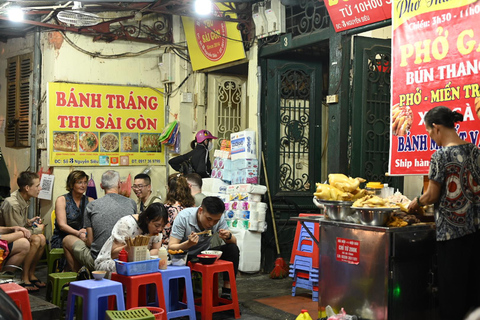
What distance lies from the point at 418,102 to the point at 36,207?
6.92 m

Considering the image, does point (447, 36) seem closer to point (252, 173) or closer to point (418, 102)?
point (418, 102)

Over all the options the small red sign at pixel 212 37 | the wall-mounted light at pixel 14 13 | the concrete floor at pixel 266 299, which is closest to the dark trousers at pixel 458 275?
the concrete floor at pixel 266 299

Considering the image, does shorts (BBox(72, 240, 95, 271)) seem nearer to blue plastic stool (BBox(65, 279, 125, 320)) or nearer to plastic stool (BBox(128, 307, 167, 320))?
blue plastic stool (BBox(65, 279, 125, 320))

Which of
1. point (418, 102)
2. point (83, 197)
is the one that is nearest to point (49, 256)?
point (83, 197)

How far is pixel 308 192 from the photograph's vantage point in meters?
8.99

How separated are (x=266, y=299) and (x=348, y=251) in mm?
2295

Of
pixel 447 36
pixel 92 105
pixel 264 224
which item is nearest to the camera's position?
pixel 447 36

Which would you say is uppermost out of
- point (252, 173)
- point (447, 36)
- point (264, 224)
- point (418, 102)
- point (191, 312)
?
point (447, 36)

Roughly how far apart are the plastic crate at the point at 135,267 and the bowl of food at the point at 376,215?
1903 mm

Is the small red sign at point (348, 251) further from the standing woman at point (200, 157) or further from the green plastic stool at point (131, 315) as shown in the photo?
the standing woman at point (200, 157)

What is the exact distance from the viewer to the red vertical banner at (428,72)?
5273 mm

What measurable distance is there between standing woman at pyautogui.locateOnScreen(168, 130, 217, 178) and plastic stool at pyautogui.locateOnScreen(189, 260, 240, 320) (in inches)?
128

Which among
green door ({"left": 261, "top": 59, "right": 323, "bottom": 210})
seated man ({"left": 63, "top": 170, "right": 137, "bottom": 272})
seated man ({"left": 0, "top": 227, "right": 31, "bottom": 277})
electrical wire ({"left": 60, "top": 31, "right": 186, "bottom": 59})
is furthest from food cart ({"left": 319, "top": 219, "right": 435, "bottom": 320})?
electrical wire ({"left": 60, "top": 31, "right": 186, "bottom": 59})

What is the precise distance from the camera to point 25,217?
7.72m
